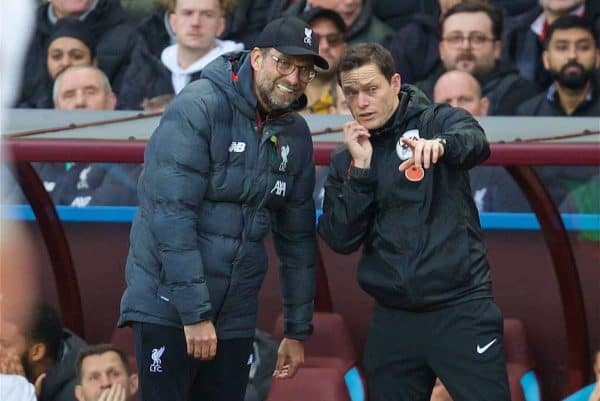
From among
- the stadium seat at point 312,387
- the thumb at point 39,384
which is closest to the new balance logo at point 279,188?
the stadium seat at point 312,387

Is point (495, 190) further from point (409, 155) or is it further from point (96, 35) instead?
point (96, 35)

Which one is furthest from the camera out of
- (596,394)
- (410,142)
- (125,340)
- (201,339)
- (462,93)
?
(462,93)

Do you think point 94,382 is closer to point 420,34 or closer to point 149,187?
point 149,187

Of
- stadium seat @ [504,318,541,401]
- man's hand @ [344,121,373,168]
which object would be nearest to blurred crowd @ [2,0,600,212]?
stadium seat @ [504,318,541,401]

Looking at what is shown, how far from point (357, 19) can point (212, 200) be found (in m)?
3.26

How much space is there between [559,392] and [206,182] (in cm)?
265

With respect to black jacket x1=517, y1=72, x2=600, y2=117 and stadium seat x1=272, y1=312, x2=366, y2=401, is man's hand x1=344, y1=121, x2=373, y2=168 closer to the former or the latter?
stadium seat x1=272, y1=312, x2=366, y2=401

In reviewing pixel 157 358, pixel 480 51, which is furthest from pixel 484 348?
pixel 480 51

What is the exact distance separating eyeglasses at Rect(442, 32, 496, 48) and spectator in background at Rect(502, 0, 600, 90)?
18cm

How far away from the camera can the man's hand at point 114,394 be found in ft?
21.4

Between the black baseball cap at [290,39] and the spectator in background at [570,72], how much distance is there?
2.73m

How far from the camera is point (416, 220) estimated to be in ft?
16.5

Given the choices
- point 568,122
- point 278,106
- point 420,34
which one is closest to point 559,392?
point 568,122

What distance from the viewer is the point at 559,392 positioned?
6.84 metres
